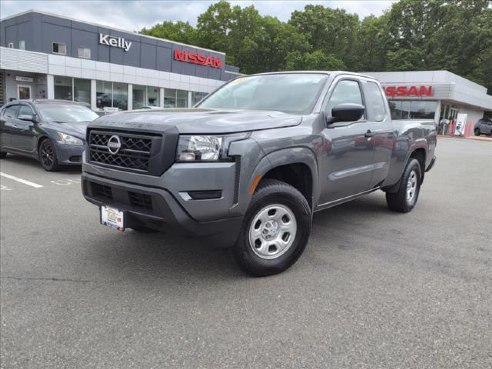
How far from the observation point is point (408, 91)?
38562 mm

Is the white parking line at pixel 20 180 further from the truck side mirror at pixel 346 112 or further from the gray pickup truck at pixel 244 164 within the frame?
the truck side mirror at pixel 346 112

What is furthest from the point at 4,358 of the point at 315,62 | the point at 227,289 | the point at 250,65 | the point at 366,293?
the point at 250,65

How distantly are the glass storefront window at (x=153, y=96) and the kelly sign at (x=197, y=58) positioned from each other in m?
3.80

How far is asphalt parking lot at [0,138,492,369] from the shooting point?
8.50ft

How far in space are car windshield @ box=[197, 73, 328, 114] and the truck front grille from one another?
4.46 feet

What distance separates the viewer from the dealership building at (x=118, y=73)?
29.5 m

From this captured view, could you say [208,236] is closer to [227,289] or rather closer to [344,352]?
[227,289]

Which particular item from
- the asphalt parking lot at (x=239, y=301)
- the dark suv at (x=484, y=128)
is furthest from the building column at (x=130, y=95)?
the asphalt parking lot at (x=239, y=301)

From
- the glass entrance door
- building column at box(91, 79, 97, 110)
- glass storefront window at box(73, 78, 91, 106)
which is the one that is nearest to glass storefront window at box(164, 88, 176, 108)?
building column at box(91, 79, 97, 110)

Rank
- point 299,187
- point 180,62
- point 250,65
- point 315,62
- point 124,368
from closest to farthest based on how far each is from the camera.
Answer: point 124,368, point 299,187, point 180,62, point 315,62, point 250,65

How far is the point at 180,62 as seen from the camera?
40.8 m

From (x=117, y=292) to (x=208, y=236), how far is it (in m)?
0.88

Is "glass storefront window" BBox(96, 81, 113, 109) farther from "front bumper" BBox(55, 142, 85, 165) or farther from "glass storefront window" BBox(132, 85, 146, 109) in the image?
"front bumper" BBox(55, 142, 85, 165)

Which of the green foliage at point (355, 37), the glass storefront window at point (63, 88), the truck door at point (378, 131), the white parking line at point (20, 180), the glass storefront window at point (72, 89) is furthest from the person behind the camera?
the green foliage at point (355, 37)
